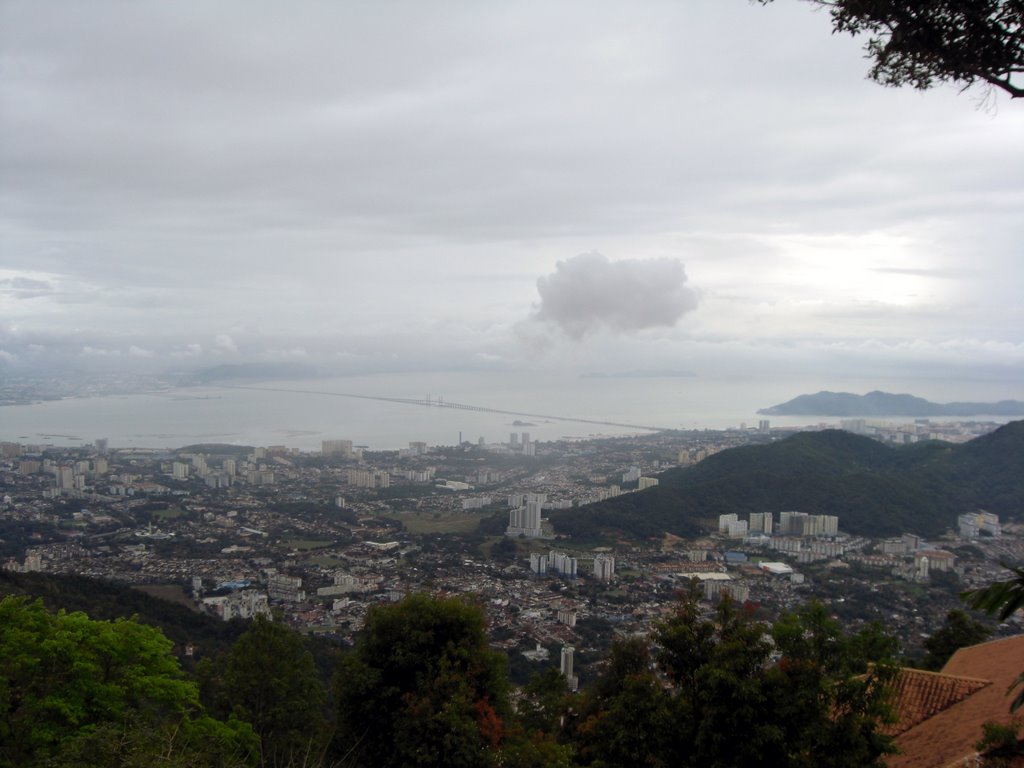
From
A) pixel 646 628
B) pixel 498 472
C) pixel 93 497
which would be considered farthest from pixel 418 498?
pixel 646 628

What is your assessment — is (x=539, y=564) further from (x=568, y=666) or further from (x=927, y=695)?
(x=927, y=695)

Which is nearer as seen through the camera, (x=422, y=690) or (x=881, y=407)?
(x=422, y=690)

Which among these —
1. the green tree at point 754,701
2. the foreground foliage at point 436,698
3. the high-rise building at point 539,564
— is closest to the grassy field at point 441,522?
the high-rise building at point 539,564

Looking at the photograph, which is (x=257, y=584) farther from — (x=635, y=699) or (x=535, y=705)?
(x=635, y=699)

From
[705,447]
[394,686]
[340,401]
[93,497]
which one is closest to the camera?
[394,686]

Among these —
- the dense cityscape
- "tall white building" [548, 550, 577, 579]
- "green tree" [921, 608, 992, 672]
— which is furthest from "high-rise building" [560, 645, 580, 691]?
"tall white building" [548, 550, 577, 579]

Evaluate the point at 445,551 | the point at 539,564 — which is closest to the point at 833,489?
the point at 539,564
